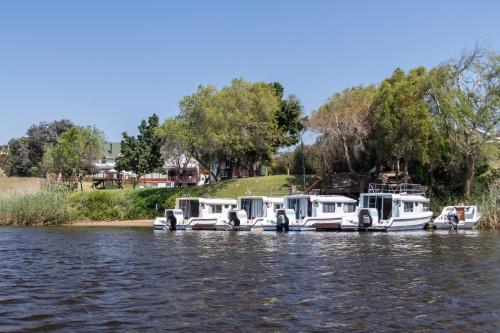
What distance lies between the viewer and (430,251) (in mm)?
33125

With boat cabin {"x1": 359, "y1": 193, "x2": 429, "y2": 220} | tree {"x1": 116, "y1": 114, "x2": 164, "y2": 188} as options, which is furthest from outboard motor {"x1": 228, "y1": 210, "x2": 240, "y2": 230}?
tree {"x1": 116, "y1": 114, "x2": 164, "y2": 188}

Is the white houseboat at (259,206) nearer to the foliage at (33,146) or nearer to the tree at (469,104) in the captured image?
the tree at (469,104)

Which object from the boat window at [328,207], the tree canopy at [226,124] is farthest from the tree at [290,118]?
the boat window at [328,207]

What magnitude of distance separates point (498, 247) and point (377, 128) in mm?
28072

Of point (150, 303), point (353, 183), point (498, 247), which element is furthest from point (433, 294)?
point (353, 183)

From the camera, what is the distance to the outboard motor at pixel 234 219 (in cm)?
5572

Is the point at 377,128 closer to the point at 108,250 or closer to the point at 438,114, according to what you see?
the point at 438,114

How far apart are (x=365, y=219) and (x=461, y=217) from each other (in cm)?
923

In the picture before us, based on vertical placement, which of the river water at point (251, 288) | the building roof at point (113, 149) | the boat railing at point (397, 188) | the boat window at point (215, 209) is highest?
the building roof at point (113, 149)

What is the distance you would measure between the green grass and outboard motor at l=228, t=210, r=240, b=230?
13.0 meters

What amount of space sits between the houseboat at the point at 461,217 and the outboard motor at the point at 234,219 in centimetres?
1771

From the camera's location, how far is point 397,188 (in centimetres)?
5994

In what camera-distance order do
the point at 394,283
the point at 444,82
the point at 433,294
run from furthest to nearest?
1. the point at 444,82
2. the point at 394,283
3. the point at 433,294

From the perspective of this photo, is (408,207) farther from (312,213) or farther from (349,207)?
(312,213)
